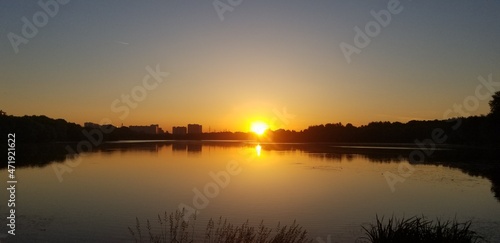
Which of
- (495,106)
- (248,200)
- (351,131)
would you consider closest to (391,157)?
(495,106)

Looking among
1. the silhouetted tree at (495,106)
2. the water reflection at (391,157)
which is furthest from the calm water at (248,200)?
the silhouetted tree at (495,106)

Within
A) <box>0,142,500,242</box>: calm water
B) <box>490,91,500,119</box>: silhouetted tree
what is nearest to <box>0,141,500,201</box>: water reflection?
<box>0,142,500,242</box>: calm water

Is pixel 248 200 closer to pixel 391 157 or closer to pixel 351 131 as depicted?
pixel 391 157

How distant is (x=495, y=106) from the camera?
3051 inches

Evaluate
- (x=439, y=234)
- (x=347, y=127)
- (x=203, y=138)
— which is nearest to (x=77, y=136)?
(x=203, y=138)

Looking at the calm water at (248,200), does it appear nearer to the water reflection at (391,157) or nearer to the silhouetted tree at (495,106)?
the water reflection at (391,157)

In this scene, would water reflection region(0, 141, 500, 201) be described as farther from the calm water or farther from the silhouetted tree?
the silhouetted tree

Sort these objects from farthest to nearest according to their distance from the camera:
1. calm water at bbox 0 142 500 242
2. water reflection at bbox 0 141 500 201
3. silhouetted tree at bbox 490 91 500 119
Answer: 1. silhouetted tree at bbox 490 91 500 119
2. water reflection at bbox 0 141 500 201
3. calm water at bbox 0 142 500 242

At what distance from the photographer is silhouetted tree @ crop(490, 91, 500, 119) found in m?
76.3

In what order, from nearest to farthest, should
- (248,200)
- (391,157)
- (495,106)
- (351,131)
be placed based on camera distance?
(248,200), (391,157), (495,106), (351,131)

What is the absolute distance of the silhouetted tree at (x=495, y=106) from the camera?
7631 cm

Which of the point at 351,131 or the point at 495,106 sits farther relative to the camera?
the point at 351,131

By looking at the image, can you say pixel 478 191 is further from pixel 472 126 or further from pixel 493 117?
pixel 472 126

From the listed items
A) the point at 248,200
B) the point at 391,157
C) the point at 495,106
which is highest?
the point at 495,106
